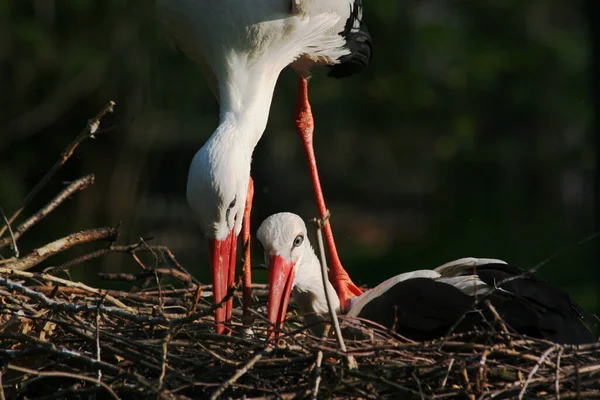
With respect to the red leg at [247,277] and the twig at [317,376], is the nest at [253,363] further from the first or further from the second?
the red leg at [247,277]

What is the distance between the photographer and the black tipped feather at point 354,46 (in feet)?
19.1

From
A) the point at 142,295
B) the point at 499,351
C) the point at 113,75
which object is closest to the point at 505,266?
the point at 499,351

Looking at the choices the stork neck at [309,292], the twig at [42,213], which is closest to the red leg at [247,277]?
the stork neck at [309,292]

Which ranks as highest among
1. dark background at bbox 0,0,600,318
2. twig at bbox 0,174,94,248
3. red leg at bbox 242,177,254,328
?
twig at bbox 0,174,94,248

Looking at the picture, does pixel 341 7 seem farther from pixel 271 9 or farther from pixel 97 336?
pixel 97 336

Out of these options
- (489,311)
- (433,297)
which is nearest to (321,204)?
(433,297)

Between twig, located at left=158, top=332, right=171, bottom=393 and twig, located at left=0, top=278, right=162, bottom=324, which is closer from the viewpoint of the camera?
twig, located at left=158, top=332, right=171, bottom=393

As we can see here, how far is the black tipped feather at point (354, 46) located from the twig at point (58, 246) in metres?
1.96

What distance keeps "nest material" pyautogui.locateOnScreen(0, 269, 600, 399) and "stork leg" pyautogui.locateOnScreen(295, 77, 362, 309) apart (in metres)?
1.57

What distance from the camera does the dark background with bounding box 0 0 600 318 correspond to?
13.9 m

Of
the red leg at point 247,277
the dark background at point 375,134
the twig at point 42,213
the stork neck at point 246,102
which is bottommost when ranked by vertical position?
the dark background at point 375,134

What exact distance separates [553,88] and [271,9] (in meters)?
14.0

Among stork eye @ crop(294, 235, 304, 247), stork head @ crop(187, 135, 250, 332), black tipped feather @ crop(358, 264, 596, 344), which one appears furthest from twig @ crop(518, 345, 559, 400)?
stork eye @ crop(294, 235, 304, 247)

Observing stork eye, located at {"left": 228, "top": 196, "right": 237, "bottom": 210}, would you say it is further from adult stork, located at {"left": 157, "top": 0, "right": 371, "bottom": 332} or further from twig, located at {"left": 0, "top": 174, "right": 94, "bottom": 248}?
twig, located at {"left": 0, "top": 174, "right": 94, "bottom": 248}
